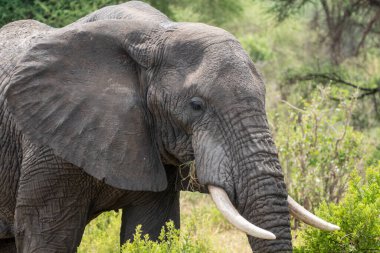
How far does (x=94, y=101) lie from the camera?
436 cm

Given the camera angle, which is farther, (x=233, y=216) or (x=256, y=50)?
(x=256, y=50)

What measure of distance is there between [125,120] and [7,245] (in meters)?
1.73

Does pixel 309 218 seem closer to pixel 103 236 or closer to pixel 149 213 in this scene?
pixel 149 213

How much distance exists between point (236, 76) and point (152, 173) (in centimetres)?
67

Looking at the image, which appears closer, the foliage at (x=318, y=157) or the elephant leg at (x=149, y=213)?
the elephant leg at (x=149, y=213)

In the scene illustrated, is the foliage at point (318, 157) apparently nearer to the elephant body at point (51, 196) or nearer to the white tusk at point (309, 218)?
the elephant body at point (51, 196)

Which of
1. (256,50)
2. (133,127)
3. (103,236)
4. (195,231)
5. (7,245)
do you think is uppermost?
(133,127)

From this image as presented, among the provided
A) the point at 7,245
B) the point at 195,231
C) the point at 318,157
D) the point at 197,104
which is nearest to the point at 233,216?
the point at 197,104

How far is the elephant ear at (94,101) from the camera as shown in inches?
170

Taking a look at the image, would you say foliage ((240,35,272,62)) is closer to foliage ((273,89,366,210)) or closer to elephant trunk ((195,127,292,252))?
foliage ((273,89,366,210))

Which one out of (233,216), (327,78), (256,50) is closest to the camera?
(233,216)

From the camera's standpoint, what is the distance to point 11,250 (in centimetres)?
568

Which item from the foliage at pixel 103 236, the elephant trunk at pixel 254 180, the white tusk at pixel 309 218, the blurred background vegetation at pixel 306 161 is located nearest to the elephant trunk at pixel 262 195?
the elephant trunk at pixel 254 180

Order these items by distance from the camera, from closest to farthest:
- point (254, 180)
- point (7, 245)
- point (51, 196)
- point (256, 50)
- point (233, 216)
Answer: point (233, 216) < point (254, 180) < point (51, 196) < point (7, 245) < point (256, 50)
